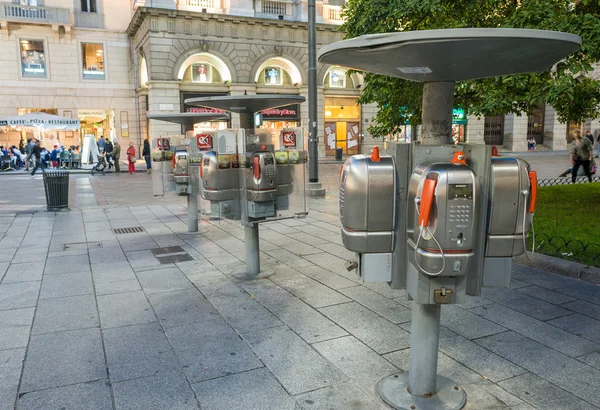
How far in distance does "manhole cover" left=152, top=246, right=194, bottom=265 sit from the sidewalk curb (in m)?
4.77

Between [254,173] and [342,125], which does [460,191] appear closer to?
[254,173]

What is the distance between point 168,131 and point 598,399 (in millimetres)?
27011

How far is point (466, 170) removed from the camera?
2.86m

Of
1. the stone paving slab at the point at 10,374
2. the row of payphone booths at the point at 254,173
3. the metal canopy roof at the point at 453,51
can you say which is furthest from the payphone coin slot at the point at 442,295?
the row of payphone booths at the point at 254,173

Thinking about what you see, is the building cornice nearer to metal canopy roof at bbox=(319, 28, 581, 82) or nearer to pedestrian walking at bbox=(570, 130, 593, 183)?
pedestrian walking at bbox=(570, 130, 593, 183)

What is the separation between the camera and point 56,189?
1189 cm

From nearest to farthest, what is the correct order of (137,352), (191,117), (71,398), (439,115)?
1. (439,115)
2. (71,398)
3. (137,352)
4. (191,117)

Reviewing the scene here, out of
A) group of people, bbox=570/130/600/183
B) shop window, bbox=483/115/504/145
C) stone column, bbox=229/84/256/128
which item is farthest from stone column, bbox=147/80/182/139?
shop window, bbox=483/115/504/145

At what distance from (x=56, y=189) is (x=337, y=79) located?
2474 centimetres

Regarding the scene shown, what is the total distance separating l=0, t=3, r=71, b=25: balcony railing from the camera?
1137 inches

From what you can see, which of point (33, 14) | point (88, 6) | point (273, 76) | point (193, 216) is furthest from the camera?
point (273, 76)

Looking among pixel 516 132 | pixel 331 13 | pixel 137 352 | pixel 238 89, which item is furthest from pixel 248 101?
pixel 516 132

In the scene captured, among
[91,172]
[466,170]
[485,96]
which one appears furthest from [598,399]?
[91,172]

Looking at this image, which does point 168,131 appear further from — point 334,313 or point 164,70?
point 334,313
